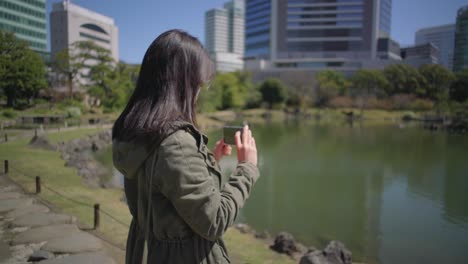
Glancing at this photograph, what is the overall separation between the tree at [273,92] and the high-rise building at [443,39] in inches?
1261

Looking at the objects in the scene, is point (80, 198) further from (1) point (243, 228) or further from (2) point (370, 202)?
(2) point (370, 202)

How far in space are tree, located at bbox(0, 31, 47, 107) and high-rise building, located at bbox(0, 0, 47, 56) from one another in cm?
403

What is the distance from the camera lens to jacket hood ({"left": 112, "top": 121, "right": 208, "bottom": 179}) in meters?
0.96

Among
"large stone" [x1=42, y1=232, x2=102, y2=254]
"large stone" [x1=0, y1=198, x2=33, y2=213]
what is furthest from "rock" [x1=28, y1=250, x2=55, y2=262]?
"large stone" [x1=0, y1=198, x2=33, y2=213]

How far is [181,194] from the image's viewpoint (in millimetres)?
929

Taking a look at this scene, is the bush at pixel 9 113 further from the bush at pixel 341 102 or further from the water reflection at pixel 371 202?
the bush at pixel 341 102

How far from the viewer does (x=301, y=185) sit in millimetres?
10320

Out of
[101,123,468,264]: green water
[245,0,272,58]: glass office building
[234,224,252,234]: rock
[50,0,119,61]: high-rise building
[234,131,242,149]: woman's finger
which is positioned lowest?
[101,123,468,264]: green water

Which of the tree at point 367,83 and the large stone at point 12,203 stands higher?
the tree at point 367,83

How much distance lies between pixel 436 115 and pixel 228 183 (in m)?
43.8

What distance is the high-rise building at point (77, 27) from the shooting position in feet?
73.6

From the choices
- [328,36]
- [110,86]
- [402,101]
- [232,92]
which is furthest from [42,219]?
[328,36]

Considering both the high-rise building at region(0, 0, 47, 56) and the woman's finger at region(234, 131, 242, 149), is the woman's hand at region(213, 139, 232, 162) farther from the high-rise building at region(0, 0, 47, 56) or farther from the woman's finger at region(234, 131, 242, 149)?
the high-rise building at region(0, 0, 47, 56)

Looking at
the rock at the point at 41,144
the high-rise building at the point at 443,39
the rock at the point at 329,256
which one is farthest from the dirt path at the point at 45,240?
the high-rise building at the point at 443,39
